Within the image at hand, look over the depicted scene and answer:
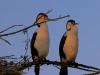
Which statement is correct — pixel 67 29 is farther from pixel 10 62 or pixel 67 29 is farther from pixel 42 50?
pixel 10 62

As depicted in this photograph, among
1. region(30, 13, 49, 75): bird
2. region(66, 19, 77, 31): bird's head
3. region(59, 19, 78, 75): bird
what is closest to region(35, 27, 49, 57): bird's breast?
region(30, 13, 49, 75): bird

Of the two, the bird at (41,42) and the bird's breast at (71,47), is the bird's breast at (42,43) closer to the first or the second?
the bird at (41,42)

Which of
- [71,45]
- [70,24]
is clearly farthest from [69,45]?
[70,24]

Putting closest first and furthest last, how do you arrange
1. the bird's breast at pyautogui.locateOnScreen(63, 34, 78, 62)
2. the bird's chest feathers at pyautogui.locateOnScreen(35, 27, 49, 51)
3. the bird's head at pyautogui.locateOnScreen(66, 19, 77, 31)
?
1. the bird's chest feathers at pyautogui.locateOnScreen(35, 27, 49, 51)
2. the bird's breast at pyautogui.locateOnScreen(63, 34, 78, 62)
3. the bird's head at pyautogui.locateOnScreen(66, 19, 77, 31)

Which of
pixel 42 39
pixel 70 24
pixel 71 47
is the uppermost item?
pixel 70 24

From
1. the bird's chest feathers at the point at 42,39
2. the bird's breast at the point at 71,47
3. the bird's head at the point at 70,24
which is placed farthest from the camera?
the bird's head at the point at 70,24

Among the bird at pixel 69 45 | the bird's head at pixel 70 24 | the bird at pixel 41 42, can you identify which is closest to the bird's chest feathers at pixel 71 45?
the bird at pixel 69 45

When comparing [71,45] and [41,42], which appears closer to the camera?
[41,42]

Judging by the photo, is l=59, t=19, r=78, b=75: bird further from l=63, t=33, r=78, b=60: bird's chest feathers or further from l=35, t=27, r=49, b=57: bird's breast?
l=35, t=27, r=49, b=57: bird's breast

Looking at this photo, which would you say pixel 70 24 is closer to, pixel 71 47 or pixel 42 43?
pixel 71 47

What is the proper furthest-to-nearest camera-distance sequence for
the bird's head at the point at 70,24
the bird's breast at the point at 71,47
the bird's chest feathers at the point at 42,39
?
1. the bird's head at the point at 70,24
2. the bird's breast at the point at 71,47
3. the bird's chest feathers at the point at 42,39

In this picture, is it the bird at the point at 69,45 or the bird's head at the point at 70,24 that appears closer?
the bird at the point at 69,45

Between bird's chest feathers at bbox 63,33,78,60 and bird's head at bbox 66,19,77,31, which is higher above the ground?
bird's head at bbox 66,19,77,31

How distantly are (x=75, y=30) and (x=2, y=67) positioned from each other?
10.3ft
